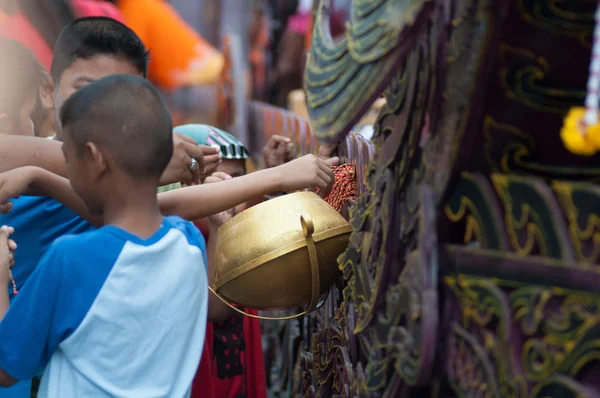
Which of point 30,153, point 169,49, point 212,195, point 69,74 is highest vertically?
point 69,74

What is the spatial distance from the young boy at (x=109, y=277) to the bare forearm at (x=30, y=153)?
46 centimetres

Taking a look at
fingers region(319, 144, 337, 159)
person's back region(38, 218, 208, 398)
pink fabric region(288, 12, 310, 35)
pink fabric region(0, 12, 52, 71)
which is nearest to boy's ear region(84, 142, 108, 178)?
person's back region(38, 218, 208, 398)

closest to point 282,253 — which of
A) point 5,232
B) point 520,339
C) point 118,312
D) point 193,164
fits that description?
point 193,164

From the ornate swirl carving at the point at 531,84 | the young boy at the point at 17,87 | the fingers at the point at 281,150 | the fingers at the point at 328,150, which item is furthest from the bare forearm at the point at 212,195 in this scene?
the fingers at the point at 281,150

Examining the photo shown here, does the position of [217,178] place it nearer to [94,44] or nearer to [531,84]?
[94,44]

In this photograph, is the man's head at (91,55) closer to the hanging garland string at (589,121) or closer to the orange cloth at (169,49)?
the hanging garland string at (589,121)

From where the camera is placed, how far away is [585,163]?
4.85ft

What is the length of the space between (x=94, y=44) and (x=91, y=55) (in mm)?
41

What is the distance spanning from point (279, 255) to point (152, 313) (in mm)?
530

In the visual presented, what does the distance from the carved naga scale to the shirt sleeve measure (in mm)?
693

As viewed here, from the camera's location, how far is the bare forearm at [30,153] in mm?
2195

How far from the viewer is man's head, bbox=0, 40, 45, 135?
251 cm

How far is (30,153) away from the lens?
87.6 inches

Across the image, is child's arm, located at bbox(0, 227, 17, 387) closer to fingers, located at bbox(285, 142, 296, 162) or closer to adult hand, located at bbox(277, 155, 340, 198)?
adult hand, located at bbox(277, 155, 340, 198)
